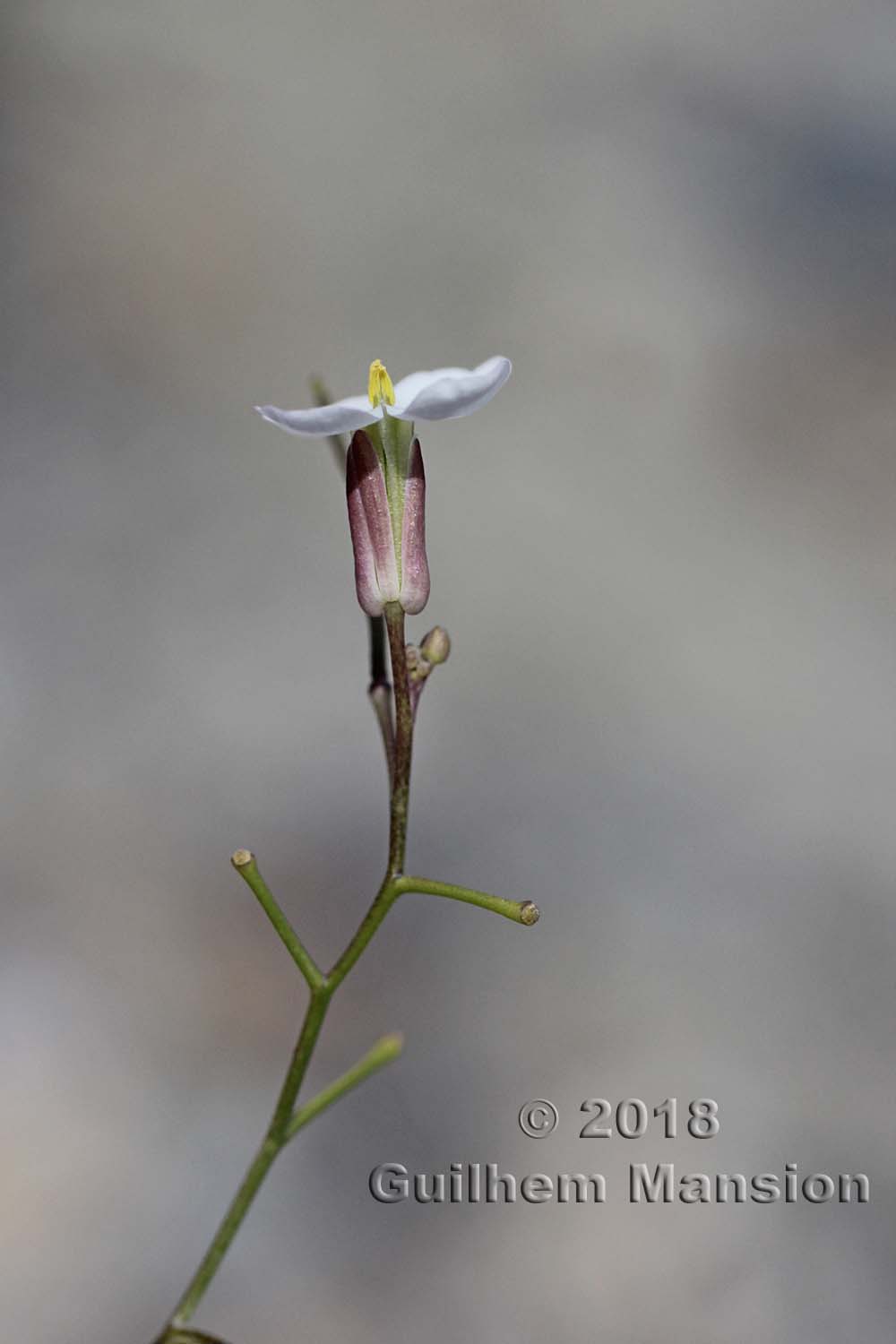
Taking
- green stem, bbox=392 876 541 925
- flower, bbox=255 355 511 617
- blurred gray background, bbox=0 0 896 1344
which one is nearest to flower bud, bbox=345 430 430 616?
flower, bbox=255 355 511 617

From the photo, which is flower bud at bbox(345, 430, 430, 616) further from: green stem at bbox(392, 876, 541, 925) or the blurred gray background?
the blurred gray background

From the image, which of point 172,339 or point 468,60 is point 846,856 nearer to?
point 172,339

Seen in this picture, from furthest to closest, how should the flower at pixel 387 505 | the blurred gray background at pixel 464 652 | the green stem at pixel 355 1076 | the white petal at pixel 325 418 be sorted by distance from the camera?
the blurred gray background at pixel 464 652
the flower at pixel 387 505
the white petal at pixel 325 418
the green stem at pixel 355 1076

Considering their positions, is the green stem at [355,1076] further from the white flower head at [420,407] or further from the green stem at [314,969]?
the white flower head at [420,407]

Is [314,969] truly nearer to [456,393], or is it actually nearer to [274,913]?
[274,913]

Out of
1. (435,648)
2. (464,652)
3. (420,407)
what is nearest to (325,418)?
(420,407)

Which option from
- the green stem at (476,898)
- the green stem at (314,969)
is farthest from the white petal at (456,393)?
the green stem at (476,898)
